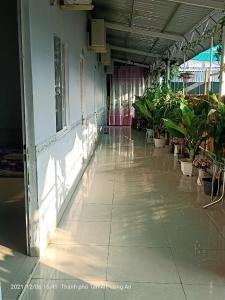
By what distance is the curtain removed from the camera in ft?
53.2

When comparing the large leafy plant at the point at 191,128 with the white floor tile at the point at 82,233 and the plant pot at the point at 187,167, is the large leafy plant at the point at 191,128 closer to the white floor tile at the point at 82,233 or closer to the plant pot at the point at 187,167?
the plant pot at the point at 187,167

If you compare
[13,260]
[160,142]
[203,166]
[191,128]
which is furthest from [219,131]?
[160,142]

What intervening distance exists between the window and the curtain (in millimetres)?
11904

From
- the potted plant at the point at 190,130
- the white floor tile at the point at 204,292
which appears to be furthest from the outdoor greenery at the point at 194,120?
the white floor tile at the point at 204,292

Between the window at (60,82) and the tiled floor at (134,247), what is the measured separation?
42.9 inches

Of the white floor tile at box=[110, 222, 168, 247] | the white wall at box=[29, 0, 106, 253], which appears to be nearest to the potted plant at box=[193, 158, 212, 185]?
the white floor tile at box=[110, 222, 168, 247]

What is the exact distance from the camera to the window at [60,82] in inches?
160

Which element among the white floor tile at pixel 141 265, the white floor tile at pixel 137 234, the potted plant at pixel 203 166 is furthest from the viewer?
the potted plant at pixel 203 166

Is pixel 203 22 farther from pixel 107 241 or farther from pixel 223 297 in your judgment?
pixel 223 297

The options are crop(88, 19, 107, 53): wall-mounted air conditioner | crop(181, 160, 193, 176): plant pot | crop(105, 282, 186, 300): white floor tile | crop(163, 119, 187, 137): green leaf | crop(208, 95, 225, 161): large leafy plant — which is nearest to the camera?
crop(105, 282, 186, 300): white floor tile

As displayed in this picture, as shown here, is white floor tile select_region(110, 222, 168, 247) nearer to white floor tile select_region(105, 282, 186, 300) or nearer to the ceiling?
white floor tile select_region(105, 282, 186, 300)

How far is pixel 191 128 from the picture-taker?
18.1ft

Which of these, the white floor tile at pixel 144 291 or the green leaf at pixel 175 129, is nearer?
the white floor tile at pixel 144 291

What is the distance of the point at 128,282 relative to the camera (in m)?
2.59
